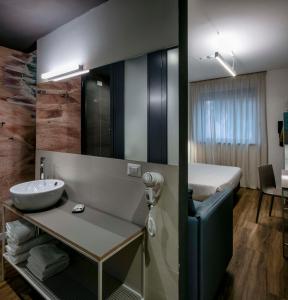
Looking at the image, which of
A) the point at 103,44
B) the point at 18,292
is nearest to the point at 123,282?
the point at 18,292

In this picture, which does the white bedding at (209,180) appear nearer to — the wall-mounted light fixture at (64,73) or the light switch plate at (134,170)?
the light switch plate at (134,170)

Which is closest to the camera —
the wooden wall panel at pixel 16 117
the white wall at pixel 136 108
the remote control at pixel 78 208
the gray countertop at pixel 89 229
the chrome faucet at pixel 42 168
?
the gray countertop at pixel 89 229

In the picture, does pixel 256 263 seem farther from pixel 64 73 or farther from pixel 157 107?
pixel 64 73

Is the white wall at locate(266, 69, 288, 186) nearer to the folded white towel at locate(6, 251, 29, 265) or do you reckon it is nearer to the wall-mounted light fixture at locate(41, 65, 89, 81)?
the wall-mounted light fixture at locate(41, 65, 89, 81)

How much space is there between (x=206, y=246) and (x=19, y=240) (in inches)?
63.8

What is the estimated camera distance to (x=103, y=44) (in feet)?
5.57

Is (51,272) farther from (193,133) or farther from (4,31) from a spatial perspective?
(193,133)

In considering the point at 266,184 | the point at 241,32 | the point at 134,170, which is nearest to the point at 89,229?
the point at 134,170

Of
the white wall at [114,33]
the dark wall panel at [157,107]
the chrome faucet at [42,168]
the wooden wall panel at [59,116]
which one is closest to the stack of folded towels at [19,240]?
the chrome faucet at [42,168]

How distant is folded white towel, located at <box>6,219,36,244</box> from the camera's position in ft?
6.05

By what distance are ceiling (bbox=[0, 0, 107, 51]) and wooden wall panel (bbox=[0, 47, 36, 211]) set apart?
0.94 feet

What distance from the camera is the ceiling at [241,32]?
2.10 metres

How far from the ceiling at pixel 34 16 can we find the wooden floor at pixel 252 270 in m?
2.43

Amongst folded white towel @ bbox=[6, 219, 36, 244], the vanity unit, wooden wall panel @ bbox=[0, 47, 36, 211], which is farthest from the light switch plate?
wooden wall panel @ bbox=[0, 47, 36, 211]
